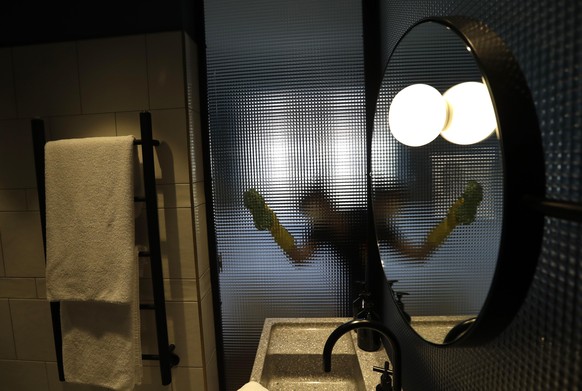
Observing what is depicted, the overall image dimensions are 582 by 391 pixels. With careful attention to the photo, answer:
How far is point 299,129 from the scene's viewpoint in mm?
1243

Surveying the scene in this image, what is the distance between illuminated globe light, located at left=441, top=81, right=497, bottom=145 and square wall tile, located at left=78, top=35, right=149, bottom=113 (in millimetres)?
1127

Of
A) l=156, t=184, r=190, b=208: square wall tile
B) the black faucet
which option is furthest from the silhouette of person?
the black faucet

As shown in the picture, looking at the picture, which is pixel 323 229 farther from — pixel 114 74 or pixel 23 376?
pixel 23 376

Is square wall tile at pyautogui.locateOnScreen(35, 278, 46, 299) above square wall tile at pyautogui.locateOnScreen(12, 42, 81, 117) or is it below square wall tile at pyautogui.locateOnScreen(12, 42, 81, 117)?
below

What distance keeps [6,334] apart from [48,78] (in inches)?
46.2

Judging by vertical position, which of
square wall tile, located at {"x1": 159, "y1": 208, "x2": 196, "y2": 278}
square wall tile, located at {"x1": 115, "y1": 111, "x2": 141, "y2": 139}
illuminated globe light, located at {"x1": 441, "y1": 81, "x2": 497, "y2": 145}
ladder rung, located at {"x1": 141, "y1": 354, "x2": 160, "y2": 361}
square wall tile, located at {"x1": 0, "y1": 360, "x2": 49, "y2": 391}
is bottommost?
square wall tile, located at {"x1": 0, "y1": 360, "x2": 49, "y2": 391}

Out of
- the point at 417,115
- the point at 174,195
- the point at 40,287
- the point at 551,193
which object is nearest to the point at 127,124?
the point at 174,195

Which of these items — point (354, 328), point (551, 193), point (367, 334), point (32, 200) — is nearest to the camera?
point (551, 193)

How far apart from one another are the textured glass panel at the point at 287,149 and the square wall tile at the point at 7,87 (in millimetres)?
818

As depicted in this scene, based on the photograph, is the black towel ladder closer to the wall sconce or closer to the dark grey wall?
the wall sconce

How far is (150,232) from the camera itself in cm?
108

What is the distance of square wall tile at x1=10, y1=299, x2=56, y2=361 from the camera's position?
129cm

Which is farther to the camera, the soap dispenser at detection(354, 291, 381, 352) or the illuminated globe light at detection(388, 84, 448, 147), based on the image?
the soap dispenser at detection(354, 291, 381, 352)

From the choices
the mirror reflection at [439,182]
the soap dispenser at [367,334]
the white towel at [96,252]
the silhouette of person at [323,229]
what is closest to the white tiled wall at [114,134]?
the white towel at [96,252]
